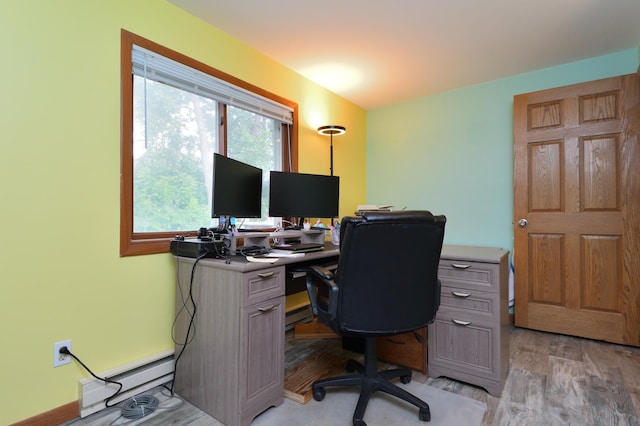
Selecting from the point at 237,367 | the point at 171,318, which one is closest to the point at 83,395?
the point at 171,318

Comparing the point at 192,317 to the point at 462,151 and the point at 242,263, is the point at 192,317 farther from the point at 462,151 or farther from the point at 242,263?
the point at 462,151

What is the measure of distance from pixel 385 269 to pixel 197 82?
1.73 meters

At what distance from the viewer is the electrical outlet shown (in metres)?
1.52

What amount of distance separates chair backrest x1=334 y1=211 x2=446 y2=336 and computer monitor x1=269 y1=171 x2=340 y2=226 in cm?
109

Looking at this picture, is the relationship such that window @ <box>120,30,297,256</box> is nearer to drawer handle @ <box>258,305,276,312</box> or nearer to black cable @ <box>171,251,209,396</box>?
black cable @ <box>171,251,209,396</box>

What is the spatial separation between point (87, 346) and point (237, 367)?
2.65 feet

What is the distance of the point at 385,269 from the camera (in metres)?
1.43

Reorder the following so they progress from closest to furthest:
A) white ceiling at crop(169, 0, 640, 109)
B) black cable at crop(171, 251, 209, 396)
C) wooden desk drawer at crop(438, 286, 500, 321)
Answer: black cable at crop(171, 251, 209, 396)
wooden desk drawer at crop(438, 286, 500, 321)
white ceiling at crop(169, 0, 640, 109)

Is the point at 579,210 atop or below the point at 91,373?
atop

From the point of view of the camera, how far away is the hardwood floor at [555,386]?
1581mm

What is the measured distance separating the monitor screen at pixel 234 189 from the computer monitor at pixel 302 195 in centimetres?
21

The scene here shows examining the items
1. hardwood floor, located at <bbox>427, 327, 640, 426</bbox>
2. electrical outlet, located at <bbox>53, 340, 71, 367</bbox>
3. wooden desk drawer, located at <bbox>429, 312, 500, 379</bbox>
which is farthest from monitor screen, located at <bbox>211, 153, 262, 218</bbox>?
hardwood floor, located at <bbox>427, 327, 640, 426</bbox>

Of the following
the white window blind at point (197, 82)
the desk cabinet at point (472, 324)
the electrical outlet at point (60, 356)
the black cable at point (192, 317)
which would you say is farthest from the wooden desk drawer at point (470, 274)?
the electrical outlet at point (60, 356)

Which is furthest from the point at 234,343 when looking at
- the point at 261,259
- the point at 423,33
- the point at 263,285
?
the point at 423,33
